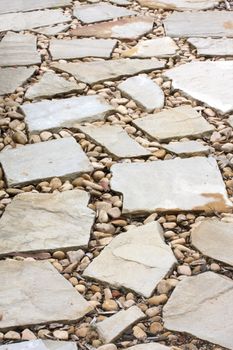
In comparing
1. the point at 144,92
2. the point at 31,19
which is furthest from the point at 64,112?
the point at 31,19

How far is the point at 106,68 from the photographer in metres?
3.66

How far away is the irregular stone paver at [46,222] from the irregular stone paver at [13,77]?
1.03 metres

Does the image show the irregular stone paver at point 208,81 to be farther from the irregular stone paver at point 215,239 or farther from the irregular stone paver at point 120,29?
the irregular stone paver at point 215,239

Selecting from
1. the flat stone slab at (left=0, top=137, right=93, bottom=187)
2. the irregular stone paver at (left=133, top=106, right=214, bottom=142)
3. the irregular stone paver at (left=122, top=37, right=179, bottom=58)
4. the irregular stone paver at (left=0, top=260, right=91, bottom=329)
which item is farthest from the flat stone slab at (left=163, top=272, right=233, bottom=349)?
the irregular stone paver at (left=122, top=37, right=179, bottom=58)

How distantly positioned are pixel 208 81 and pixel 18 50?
3.80 ft

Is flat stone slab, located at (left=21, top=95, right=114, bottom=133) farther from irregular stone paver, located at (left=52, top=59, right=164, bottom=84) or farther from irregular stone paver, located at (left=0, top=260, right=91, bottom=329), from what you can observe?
irregular stone paver, located at (left=0, top=260, right=91, bottom=329)

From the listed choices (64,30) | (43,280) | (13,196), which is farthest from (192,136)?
(64,30)

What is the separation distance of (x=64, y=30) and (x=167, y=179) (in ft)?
6.25

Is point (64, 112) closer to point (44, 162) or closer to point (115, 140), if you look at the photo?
point (115, 140)

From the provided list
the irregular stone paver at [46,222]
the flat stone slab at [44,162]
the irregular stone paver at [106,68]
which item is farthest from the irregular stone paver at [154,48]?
the irregular stone paver at [46,222]

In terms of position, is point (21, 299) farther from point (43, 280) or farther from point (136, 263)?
point (136, 263)

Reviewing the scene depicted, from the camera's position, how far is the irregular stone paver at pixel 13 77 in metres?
3.48

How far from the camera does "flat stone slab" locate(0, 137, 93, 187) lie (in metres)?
2.71

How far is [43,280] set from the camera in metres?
A: 2.15
